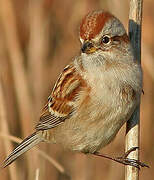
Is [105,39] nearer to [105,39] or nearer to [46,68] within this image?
[105,39]

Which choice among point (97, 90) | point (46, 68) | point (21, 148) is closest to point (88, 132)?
point (97, 90)

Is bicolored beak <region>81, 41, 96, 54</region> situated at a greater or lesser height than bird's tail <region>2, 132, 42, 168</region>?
greater

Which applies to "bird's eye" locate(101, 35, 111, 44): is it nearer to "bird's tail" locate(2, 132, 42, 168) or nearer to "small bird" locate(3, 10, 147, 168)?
"small bird" locate(3, 10, 147, 168)

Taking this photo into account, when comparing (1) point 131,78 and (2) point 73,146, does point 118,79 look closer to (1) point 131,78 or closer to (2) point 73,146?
(1) point 131,78

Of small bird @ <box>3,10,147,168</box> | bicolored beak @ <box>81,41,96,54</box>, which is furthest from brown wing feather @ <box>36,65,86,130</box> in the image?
bicolored beak @ <box>81,41,96,54</box>

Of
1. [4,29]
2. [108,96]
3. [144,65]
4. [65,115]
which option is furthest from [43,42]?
[108,96]

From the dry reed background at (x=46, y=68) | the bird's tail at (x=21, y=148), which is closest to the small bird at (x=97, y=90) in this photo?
the bird's tail at (x=21, y=148)

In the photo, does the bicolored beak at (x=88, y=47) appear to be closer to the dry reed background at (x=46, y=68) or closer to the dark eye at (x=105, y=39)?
the dark eye at (x=105, y=39)
